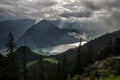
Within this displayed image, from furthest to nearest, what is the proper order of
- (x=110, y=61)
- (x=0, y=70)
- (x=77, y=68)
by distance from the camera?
(x=77, y=68) → (x=110, y=61) → (x=0, y=70)

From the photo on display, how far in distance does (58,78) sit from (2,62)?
6513 centimetres

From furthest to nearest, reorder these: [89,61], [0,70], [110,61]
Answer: [89,61] < [110,61] < [0,70]

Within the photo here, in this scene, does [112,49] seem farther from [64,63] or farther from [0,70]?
[0,70]

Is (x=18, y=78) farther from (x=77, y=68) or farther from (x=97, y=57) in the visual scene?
(x=97, y=57)

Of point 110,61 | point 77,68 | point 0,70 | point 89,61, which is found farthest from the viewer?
point 89,61

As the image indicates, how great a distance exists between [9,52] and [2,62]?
2.12 meters

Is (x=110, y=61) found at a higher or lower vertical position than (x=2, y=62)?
lower

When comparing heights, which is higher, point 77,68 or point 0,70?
point 0,70

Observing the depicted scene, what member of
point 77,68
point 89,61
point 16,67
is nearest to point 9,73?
point 16,67

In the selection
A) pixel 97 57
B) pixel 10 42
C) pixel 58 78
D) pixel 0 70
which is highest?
pixel 10 42

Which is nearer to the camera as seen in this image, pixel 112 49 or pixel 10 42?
pixel 10 42

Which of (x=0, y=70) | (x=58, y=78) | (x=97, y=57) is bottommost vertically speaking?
(x=58, y=78)

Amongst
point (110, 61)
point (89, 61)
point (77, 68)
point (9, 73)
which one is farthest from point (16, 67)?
point (89, 61)

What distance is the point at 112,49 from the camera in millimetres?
106000
